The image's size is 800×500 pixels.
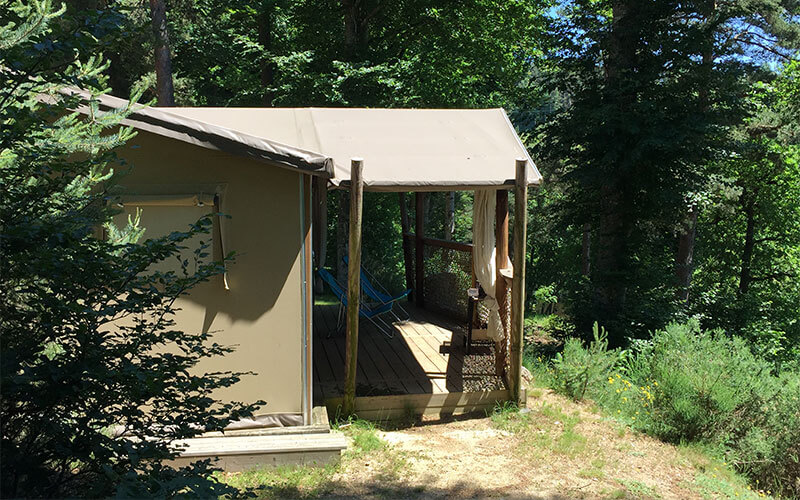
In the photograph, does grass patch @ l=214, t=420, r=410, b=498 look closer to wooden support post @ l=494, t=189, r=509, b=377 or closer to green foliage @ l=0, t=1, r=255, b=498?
wooden support post @ l=494, t=189, r=509, b=377

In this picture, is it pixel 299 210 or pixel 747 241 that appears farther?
pixel 747 241

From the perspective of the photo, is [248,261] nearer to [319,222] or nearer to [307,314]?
[307,314]

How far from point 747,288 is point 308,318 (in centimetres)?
1452

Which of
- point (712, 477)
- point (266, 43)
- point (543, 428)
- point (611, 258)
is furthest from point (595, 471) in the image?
point (266, 43)

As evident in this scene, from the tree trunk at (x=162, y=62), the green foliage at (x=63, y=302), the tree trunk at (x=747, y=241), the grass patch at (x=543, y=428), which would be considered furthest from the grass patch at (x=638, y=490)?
the tree trunk at (x=747, y=241)

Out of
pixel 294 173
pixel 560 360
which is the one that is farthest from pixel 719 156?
pixel 294 173

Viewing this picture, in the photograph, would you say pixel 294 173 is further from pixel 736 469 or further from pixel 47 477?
pixel 736 469

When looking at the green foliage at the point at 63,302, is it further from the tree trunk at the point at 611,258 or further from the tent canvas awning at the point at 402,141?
the tree trunk at the point at 611,258

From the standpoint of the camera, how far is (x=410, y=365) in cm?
625

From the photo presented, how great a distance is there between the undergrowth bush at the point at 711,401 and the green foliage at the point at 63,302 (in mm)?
4550

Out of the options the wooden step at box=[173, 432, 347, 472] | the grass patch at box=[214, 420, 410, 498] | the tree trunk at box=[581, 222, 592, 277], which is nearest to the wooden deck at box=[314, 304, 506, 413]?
the grass patch at box=[214, 420, 410, 498]

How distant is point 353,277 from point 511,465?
1.93 m

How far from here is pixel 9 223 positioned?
85.9 inches

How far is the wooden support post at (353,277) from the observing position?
4809 millimetres
